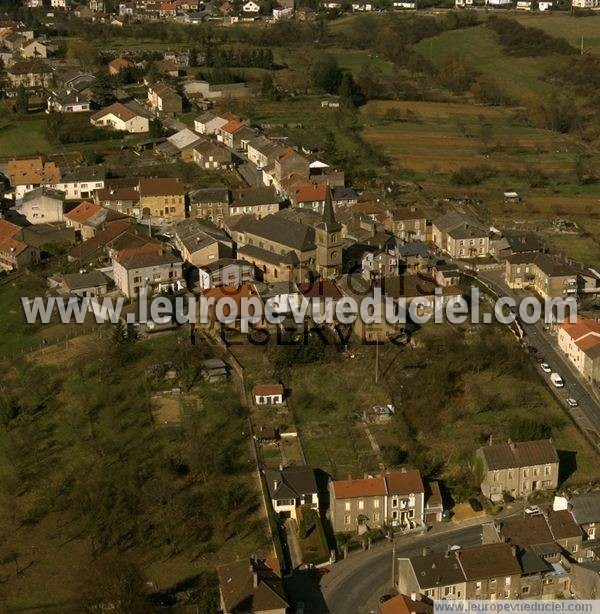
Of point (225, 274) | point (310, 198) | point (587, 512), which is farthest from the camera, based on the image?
point (310, 198)

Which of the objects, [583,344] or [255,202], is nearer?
[583,344]

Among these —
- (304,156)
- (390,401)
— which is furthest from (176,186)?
(390,401)

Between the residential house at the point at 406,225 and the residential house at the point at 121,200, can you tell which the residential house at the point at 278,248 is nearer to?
the residential house at the point at 406,225

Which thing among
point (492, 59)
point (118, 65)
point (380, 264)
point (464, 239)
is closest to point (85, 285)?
point (380, 264)

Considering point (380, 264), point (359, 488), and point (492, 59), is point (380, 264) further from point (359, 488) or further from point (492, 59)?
point (492, 59)

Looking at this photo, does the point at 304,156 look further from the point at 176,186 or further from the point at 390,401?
the point at 390,401

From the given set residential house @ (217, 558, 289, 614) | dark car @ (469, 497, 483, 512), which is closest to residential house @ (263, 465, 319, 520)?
residential house @ (217, 558, 289, 614)
